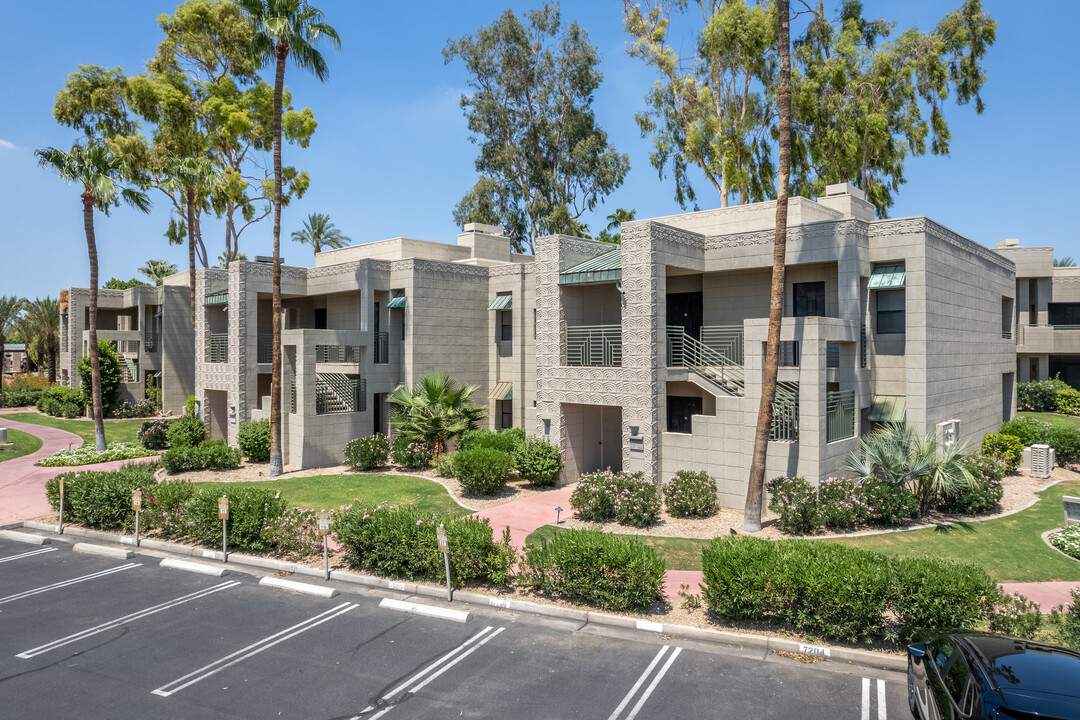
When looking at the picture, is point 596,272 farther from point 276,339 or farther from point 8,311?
point 8,311

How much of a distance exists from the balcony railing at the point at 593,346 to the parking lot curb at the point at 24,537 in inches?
576

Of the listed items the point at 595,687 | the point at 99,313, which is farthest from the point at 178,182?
the point at 595,687

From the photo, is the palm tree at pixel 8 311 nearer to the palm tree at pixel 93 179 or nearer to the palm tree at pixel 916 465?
the palm tree at pixel 93 179

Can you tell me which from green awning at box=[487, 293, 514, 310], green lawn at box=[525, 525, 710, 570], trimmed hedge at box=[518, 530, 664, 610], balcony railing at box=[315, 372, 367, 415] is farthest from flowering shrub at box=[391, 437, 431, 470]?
trimmed hedge at box=[518, 530, 664, 610]

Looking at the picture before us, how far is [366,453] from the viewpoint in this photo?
904 inches

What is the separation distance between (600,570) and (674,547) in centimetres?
384

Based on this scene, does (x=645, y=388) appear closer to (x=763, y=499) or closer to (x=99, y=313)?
(x=763, y=499)

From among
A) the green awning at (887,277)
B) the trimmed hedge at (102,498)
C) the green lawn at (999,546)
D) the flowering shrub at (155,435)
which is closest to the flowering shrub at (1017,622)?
the green lawn at (999,546)

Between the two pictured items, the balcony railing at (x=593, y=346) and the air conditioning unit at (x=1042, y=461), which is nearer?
the balcony railing at (x=593, y=346)

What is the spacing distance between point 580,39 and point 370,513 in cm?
3900

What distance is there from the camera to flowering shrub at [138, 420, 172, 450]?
2917cm

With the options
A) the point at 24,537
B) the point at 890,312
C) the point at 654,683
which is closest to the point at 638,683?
the point at 654,683

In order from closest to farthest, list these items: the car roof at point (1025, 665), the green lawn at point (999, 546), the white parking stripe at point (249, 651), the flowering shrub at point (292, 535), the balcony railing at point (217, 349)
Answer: the car roof at point (1025, 665), the white parking stripe at point (249, 651), the green lawn at point (999, 546), the flowering shrub at point (292, 535), the balcony railing at point (217, 349)

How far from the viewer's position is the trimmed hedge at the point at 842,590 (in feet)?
30.8
